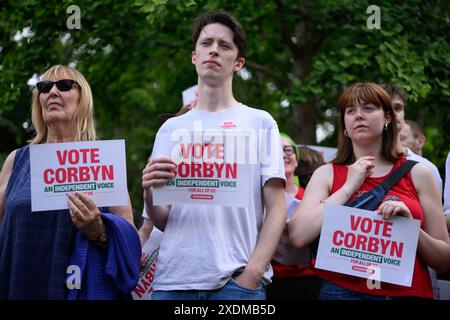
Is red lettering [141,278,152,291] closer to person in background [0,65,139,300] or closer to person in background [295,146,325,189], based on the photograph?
person in background [0,65,139,300]

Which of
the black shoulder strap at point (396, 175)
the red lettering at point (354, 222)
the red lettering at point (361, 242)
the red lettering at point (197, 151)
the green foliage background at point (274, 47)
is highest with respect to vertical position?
the green foliage background at point (274, 47)

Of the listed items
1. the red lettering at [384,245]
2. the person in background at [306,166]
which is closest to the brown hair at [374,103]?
the red lettering at [384,245]

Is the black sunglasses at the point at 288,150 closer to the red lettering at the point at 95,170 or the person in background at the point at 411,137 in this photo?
the person in background at the point at 411,137

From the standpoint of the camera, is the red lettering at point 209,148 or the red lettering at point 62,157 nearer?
the red lettering at point 209,148

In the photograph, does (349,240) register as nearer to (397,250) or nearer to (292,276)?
→ (397,250)

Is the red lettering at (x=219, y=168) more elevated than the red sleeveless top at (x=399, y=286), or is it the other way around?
the red lettering at (x=219, y=168)

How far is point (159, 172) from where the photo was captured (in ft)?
11.4

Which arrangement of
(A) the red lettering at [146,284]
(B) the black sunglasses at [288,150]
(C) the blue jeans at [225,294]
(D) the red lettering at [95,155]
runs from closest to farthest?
(C) the blue jeans at [225,294] < (D) the red lettering at [95,155] < (A) the red lettering at [146,284] < (B) the black sunglasses at [288,150]

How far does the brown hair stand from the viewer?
157 inches

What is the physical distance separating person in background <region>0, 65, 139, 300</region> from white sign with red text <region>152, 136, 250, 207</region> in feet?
1.31

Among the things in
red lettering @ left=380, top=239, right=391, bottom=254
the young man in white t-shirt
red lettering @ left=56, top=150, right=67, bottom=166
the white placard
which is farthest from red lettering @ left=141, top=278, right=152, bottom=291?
red lettering @ left=380, top=239, right=391, bottom=254

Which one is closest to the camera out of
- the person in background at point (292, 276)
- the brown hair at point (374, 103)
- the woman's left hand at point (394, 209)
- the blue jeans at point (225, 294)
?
the blue jeans at point (225, 294)

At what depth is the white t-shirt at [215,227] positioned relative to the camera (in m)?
3.44
